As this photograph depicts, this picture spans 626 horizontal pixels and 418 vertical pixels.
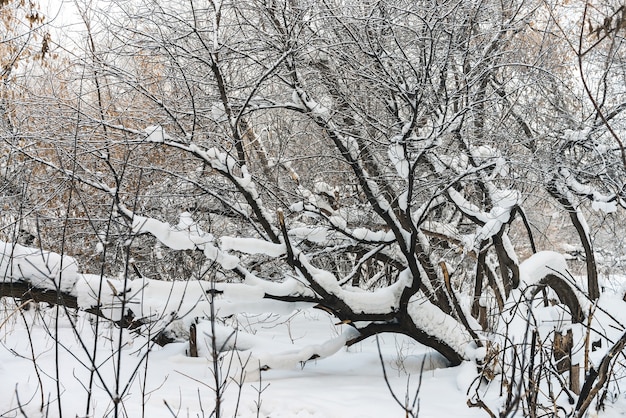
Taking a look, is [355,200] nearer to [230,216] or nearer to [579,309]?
[230,216]

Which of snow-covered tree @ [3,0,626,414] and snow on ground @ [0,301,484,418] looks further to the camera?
snow-covered tree @ [3,0,626,414]

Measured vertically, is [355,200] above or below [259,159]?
below

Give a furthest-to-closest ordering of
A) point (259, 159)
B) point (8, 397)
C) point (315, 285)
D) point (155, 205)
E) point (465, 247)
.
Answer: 1. point (259, 159)
2. point (155, 205)
3. point (465, 247)
4. point (315, 285)
5. point (8, 397)

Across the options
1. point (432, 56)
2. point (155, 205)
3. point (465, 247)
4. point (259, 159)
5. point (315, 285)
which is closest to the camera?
point (432, 56)

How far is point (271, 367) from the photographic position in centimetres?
571

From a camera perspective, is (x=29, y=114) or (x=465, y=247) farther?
(x=465, y=247)

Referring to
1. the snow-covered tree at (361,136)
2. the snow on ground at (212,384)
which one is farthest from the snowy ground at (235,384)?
the snow-covered tree at (361,136)

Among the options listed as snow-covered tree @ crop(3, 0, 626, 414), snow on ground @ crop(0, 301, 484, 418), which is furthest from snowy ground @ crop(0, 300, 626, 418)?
snow-covered tree @ crop(3, 0, 626, 414)

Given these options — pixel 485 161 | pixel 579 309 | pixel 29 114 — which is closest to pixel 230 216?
pixel 29 114

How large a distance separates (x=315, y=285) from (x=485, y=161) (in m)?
2.03

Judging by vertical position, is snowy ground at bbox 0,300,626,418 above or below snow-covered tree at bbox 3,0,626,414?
below

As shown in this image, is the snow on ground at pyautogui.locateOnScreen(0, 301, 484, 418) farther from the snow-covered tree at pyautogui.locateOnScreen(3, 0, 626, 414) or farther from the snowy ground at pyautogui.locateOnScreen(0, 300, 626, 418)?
the snow-covered tree at pyautogui.locateOnScreen(3, 0, 626, 414)

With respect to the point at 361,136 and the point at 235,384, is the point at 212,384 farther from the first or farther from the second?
the point at 361,136

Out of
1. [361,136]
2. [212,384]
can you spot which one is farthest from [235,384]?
[361,136]
